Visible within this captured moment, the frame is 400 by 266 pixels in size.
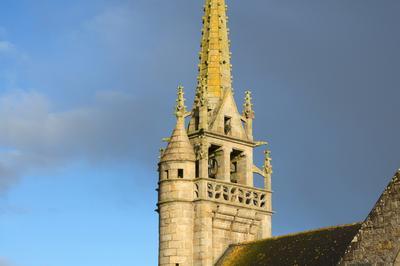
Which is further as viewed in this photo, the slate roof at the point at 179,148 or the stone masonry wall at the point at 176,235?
the slate roof at the point at 179,148

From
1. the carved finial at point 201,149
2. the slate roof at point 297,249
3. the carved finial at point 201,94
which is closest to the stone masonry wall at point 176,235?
the slate roof at point 297,249

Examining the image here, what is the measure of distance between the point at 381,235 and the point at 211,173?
30.1 metres

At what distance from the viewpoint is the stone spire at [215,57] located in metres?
56.8

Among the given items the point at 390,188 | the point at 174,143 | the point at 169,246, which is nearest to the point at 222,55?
the point at 174,143

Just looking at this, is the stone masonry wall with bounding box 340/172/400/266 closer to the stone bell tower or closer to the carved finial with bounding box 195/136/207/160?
the stone bell tower

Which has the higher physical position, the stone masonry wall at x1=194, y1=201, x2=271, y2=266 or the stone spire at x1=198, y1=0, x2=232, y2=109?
the stone spire at x1=198, y1=0, x2=232, y2=109

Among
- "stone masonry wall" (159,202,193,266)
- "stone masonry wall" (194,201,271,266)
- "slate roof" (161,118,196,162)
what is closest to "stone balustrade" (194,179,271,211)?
"stone masonry wall" (194,201,271,266)

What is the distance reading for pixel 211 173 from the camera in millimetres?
55406

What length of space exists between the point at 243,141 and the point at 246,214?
14.8 ft

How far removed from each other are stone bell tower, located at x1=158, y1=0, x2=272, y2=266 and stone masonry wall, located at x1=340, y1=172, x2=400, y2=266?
25174 millimetres

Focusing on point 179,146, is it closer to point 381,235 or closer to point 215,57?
point 215,57

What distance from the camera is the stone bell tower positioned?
5112 cm

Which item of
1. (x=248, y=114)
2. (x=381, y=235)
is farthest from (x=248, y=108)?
(x=381, y=235)

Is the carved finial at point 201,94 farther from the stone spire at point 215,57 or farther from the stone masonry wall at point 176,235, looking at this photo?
the stone masonry wall at point 176,235
